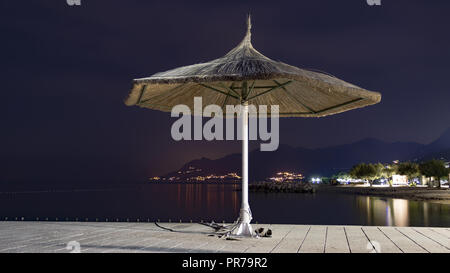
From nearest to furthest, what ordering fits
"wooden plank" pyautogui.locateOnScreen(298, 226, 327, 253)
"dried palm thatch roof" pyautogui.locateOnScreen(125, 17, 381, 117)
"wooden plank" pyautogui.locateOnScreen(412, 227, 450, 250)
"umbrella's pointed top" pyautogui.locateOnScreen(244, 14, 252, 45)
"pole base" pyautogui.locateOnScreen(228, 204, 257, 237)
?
"wooden plank" pyautogui.locateOnScreen(298, 226, 327, 253) < "dried palm thatch roof" pyautogui.locateOnScreen(125, 17, 381, 117) < "wooden plank" pyautogui.locateOnScreen(412, 227, 450, 250) < "pole base" pyautogui.locateOnScreen(228, 204, 257, 237) < "umbrella's pointed top" pyautogui.locateOnScreen(244, 14, 252, 45)

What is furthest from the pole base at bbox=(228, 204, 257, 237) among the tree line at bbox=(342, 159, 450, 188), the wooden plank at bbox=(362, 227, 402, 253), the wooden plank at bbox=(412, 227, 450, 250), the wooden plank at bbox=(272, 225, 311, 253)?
the tree line at bbox=(342, 159, 450, 188)

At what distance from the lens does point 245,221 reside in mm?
5551

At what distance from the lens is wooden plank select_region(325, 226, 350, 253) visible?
4.38 m

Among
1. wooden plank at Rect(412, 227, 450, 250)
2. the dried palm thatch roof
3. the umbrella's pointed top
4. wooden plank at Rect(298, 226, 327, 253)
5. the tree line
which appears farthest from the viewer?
the tree line

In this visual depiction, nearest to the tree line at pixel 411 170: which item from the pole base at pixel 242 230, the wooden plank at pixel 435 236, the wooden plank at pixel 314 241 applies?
the wooden plank at pixel 435 236

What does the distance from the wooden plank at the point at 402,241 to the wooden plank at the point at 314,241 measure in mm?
860

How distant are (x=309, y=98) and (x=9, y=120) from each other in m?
93.0

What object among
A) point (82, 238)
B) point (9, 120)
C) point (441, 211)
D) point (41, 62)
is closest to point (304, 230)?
point (82, 238)

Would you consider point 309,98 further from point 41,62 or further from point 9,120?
point 9,120

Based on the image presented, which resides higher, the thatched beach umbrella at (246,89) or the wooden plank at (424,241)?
the thatched beach umbrella at (246,89)

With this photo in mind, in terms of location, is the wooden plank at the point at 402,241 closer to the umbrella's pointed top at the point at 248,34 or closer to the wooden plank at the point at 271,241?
the wooden plank at the point at 271,241

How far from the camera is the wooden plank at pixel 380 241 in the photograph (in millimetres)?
4359

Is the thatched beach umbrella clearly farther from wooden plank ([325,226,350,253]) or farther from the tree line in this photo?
the tree line

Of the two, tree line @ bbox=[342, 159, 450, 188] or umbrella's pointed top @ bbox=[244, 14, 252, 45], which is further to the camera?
tree line @ bbox=[342, 159, 450, 188]
